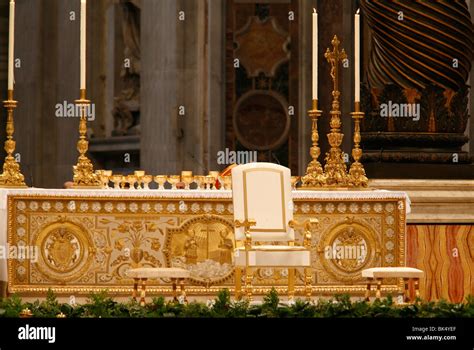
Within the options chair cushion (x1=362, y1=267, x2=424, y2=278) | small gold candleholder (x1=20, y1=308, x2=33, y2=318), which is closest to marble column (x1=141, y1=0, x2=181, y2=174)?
chair cushion (x1=362, y1=267, x2=424, y2=278)

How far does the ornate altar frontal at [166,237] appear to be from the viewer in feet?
40.4

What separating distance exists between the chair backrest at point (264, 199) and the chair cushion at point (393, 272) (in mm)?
620

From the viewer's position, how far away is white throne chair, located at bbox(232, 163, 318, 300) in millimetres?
11609

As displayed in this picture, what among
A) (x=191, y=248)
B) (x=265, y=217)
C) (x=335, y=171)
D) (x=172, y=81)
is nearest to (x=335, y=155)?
(x=335, y=171)

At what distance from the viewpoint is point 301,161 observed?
706 inches

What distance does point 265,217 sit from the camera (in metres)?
12.0

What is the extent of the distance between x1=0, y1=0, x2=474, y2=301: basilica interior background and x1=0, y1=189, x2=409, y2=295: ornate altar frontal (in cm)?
85

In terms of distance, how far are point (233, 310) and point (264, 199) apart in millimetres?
2535

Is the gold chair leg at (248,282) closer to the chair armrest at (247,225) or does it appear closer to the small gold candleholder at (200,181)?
the chair armrest at (247,225)

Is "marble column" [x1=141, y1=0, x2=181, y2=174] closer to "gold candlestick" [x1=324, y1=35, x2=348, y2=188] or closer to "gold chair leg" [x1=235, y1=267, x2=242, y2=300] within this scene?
"gold candlestick" [x1=324, y1=35, x2=348, y2=188]

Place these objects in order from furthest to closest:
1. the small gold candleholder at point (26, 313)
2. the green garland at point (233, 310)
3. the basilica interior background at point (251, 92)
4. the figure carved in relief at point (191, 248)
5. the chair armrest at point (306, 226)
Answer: the basilica interior background at point (251, 92) < the figure carved in relief at point (191, 248) < the chair armrest at point (306, 226) < the green garland at point (233, 310) < the small gold candleholder at point (26, 313)

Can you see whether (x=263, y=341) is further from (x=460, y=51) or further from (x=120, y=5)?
(x=120, y=5)

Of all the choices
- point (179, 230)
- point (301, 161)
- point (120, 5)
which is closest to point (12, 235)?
point (179, 230)

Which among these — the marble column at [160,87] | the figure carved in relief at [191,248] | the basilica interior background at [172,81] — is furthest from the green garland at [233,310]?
the marble column at [160,87]
